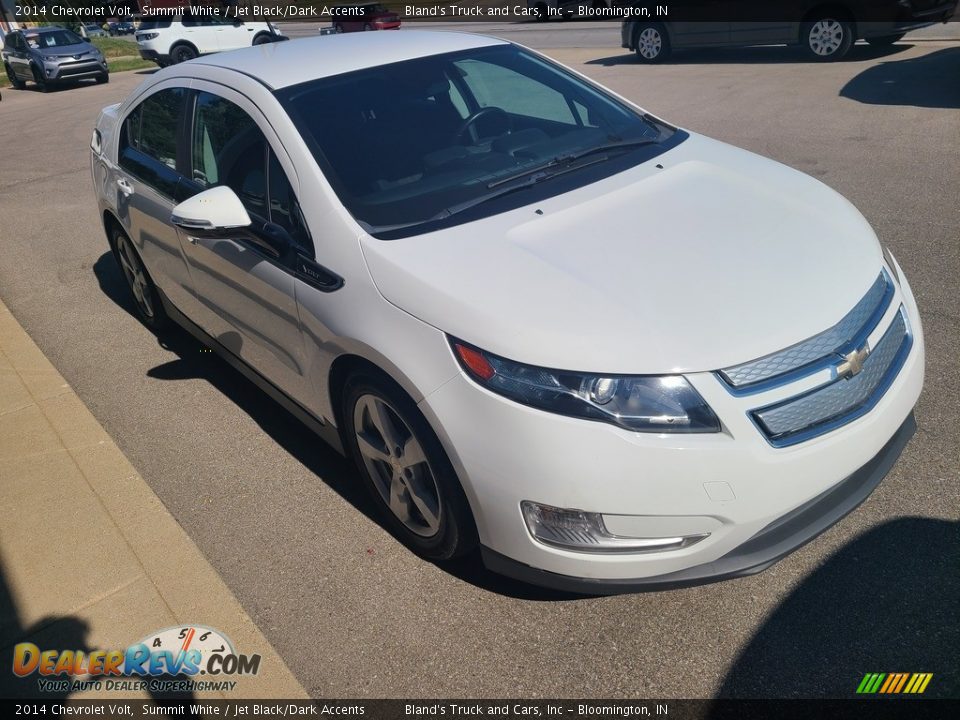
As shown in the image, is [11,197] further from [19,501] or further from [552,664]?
[552,664]

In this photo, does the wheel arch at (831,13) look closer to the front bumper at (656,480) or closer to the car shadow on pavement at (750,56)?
the car shadow on pavement at (750,56)

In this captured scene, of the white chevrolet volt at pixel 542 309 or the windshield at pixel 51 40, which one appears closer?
the white chevrolet volt at pixel 542 309

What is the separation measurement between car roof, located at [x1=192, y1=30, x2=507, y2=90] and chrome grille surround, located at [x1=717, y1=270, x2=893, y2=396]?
2.28 meters

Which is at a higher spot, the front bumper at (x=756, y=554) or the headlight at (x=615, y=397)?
the headlight at (x=615, y=397)

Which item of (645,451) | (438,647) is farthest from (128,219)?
(645,451)

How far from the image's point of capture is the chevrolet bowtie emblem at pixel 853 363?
2650 millimetres

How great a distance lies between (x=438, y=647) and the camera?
2.93 m

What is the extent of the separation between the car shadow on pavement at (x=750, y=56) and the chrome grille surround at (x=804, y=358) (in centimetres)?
1185

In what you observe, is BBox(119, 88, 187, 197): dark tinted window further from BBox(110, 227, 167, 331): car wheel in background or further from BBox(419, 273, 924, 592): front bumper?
BBox(419, 273, 924, 592): front bumper

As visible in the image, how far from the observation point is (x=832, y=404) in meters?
2.63

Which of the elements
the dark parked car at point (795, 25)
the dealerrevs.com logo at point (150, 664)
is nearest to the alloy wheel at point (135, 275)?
the dealerrevs.com logo at point (150, 664)

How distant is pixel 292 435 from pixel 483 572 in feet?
4.92

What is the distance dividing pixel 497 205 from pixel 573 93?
125 centimetres

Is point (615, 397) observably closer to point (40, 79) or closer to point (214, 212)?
point (214, 212)
